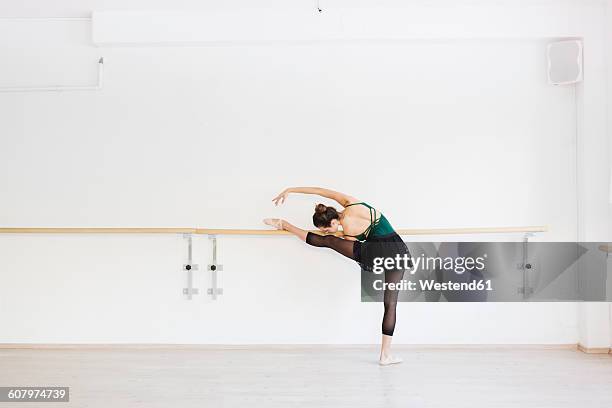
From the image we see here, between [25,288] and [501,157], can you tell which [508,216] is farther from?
[25,288]

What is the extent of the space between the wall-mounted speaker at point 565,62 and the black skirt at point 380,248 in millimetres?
1627

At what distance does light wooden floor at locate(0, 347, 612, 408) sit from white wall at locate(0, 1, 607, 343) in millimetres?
205

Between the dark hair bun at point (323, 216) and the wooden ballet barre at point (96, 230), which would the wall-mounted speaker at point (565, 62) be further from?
the wooden ballet barre at point (96, 230)

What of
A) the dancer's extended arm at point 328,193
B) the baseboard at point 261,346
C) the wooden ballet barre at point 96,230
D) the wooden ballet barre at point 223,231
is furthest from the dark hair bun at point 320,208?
the baseboard at point 261,346

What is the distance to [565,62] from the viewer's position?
152 inches

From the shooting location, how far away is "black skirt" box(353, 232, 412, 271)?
367 cm

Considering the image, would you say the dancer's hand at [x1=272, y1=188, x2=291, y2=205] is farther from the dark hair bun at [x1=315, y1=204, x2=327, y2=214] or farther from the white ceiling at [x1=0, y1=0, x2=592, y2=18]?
the white ceiling at [x1=0, y1=0, x2=592, y2=18]

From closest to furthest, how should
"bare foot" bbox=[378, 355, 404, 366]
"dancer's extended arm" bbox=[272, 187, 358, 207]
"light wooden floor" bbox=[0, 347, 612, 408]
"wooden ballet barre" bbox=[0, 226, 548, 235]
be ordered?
"light wooden floor" bbox=[0, 347, 612, 408], "bare foot" bbox=[378, 355, 404, 366], "dancer's extended arm" bbox=[272, 187, 358, 207], "wooden ballet barre" bbox=[0, 226, 548, 235]

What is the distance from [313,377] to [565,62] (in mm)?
2803

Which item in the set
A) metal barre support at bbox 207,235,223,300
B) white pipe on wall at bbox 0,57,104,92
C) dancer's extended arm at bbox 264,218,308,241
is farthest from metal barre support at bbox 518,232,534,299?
white pipe on wall at bbox 0,57,104,92

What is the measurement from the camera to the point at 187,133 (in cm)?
403

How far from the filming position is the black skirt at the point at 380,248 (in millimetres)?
→ 3668

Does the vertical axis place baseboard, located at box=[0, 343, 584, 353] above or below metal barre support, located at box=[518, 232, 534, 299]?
below

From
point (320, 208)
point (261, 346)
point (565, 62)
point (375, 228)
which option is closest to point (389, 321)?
point (375, 228)
